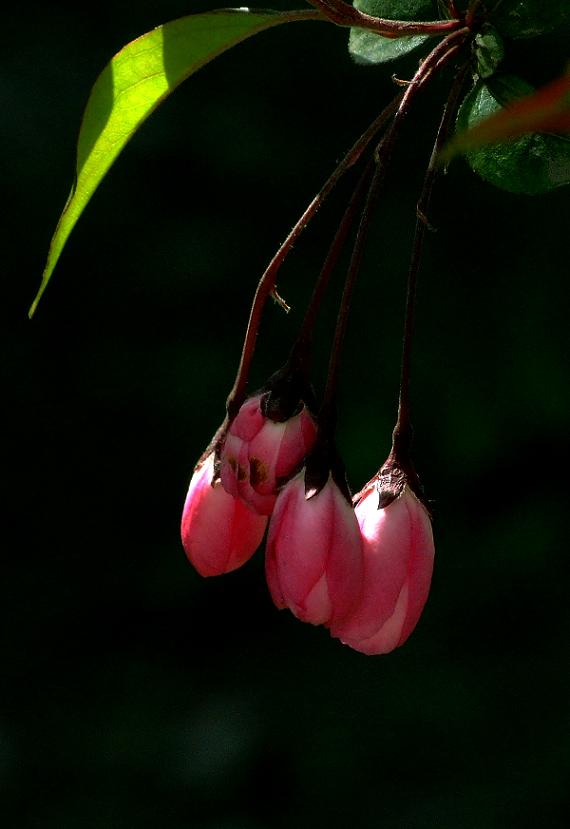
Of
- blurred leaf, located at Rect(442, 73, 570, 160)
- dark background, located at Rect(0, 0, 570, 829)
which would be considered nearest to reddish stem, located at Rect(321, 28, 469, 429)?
blurred leaf, located at Rect(442, 73, 570, 160)

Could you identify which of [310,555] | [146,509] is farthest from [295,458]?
[146,509]

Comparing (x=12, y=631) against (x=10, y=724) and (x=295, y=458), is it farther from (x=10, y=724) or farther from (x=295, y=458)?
(x=295, y=458)

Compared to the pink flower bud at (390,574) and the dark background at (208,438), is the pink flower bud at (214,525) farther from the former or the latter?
the dark background at (208,438)

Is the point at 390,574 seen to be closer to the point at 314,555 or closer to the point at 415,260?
the point at 314,555

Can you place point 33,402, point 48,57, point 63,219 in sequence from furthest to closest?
point 33,402
point 48,57
point 63,219

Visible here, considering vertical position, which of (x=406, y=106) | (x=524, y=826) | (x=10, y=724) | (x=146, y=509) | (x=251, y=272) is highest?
(x=406, y=106)

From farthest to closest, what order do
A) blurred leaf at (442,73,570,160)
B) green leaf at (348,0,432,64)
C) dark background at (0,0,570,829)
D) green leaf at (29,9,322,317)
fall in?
dark background at (0,0,570,829), green leaf at (348,0,432,64), green leaf at (29,9,322,317), blurred leaf at (442,73,570,160)

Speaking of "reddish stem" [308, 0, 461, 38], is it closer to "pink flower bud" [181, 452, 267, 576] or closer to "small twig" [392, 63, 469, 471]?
"small twig" [392, 63, 469, 471]

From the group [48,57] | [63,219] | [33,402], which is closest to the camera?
[63,219]
